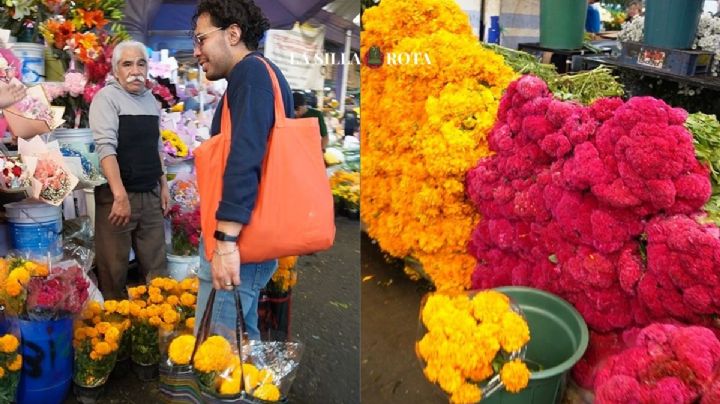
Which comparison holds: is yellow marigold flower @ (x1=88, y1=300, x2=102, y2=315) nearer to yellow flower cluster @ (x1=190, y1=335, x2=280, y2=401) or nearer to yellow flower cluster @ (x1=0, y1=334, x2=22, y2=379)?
yellow flower cluster @ (x1=0, y1=334, x2=22, y2=379)

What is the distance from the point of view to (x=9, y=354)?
2.36 m

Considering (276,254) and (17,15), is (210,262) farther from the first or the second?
(17,15)

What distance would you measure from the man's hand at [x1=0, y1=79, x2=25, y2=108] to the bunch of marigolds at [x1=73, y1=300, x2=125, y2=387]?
940 mm

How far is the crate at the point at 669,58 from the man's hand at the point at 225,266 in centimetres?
275

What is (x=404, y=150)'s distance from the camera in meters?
3.26

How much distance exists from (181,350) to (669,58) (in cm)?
306

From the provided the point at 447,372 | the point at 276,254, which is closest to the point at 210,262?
the point at 276,254

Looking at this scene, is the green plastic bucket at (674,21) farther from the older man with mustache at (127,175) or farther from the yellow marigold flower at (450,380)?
the older man with mustache at (127,175)

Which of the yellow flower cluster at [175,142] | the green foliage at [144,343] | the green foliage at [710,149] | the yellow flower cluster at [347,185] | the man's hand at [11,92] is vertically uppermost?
the man's hand at [11,92]

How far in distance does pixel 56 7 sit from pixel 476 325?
2.64 metres

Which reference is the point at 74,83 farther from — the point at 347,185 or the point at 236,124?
the point at 236,124

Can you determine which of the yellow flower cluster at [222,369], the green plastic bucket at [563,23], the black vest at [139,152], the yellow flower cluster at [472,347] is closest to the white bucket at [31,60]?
the black vest at [139,152]

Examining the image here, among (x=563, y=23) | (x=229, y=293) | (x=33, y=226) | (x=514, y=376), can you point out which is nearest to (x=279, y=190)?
(x=229, y=293)

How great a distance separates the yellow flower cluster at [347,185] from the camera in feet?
9.73
